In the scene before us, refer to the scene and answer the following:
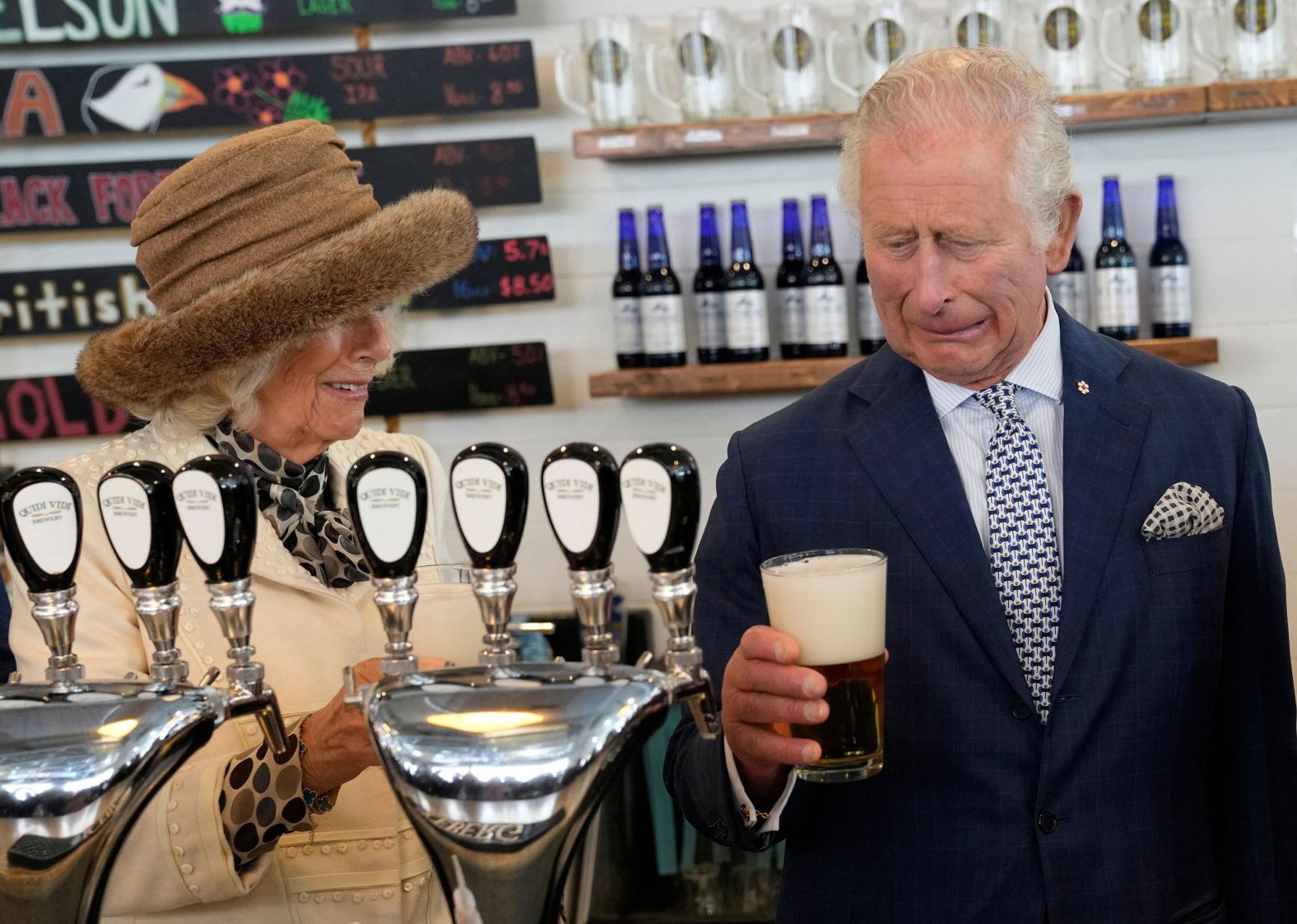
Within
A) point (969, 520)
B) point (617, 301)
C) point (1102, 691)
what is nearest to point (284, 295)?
point (969, 520)

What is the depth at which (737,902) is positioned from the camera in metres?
2.89

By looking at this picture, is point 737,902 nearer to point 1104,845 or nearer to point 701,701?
point 1104,845

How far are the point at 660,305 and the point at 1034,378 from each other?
1.63 metres

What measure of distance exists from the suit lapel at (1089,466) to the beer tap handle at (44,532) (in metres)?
0.97

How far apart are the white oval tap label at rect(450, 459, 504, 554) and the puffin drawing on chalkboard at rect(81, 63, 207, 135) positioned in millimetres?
2636

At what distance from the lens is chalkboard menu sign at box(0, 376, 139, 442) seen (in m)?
3.38

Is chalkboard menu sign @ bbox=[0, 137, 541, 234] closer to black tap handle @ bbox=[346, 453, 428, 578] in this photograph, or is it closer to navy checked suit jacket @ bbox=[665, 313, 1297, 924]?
navy checked suit jacket @ bbox=[665, 313, 1297, 924]

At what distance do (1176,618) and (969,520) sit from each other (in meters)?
0.24

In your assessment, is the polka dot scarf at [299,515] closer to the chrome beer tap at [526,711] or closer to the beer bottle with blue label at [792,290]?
the chrome beer tap at [526,711]

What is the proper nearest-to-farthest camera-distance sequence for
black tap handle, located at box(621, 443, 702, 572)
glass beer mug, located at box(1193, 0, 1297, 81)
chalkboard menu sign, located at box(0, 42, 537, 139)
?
black tap handle, located at box(621, 443, 702, 572), glass beer mug, located at box(1193, 0, 1297, 81), chalkboard menu sign, located at box(0, 42, 537, 139)

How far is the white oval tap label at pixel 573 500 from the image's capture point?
Result: 3.00 ft

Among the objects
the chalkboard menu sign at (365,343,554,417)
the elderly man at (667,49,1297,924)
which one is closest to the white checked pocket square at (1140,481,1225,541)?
the elderly man at (667,49,1297,924)

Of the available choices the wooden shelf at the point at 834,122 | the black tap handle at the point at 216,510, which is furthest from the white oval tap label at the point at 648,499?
the wooden shelf at the point at 834,122

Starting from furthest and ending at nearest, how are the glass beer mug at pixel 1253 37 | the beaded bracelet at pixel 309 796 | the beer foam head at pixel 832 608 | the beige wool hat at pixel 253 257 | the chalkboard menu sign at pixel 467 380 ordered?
the chalkboard menu sign at pixel 467 380 < the glass beer mug at pixel 1253 37 < the beige wool hat at pixel 253 257 < the beaded bracelet at pixel 309 796 < the beer foam head at pixel 832 608
